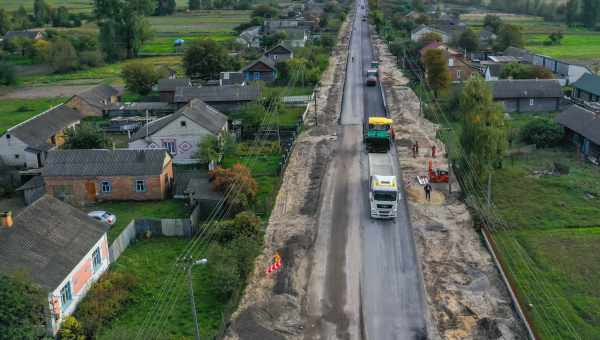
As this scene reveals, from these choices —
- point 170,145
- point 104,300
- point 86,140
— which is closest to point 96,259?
point 104,300

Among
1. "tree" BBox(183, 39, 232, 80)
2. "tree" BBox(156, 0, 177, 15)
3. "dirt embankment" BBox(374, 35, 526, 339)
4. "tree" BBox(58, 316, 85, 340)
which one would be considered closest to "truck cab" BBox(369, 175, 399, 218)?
"dirt embankment" BBox(374, 35, 526, 339)

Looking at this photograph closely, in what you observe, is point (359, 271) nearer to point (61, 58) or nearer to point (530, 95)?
point (530, 95)

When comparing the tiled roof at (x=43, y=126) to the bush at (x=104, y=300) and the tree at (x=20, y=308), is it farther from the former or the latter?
the tree at (x=20, y=308)

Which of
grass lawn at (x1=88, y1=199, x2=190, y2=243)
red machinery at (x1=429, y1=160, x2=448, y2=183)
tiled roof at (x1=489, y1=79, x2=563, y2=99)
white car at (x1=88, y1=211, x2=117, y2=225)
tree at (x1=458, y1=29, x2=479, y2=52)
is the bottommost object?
grass lawn at (x1=88, y1=199, x2=190, y2=243)

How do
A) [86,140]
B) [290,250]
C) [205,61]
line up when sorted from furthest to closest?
[205,61]
[86,140]
[290,250]

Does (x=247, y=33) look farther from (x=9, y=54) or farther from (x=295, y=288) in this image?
(x=295, y=288)

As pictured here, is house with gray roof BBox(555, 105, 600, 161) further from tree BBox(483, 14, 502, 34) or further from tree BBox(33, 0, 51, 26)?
tree BBox(33, 0, 51, 26)
